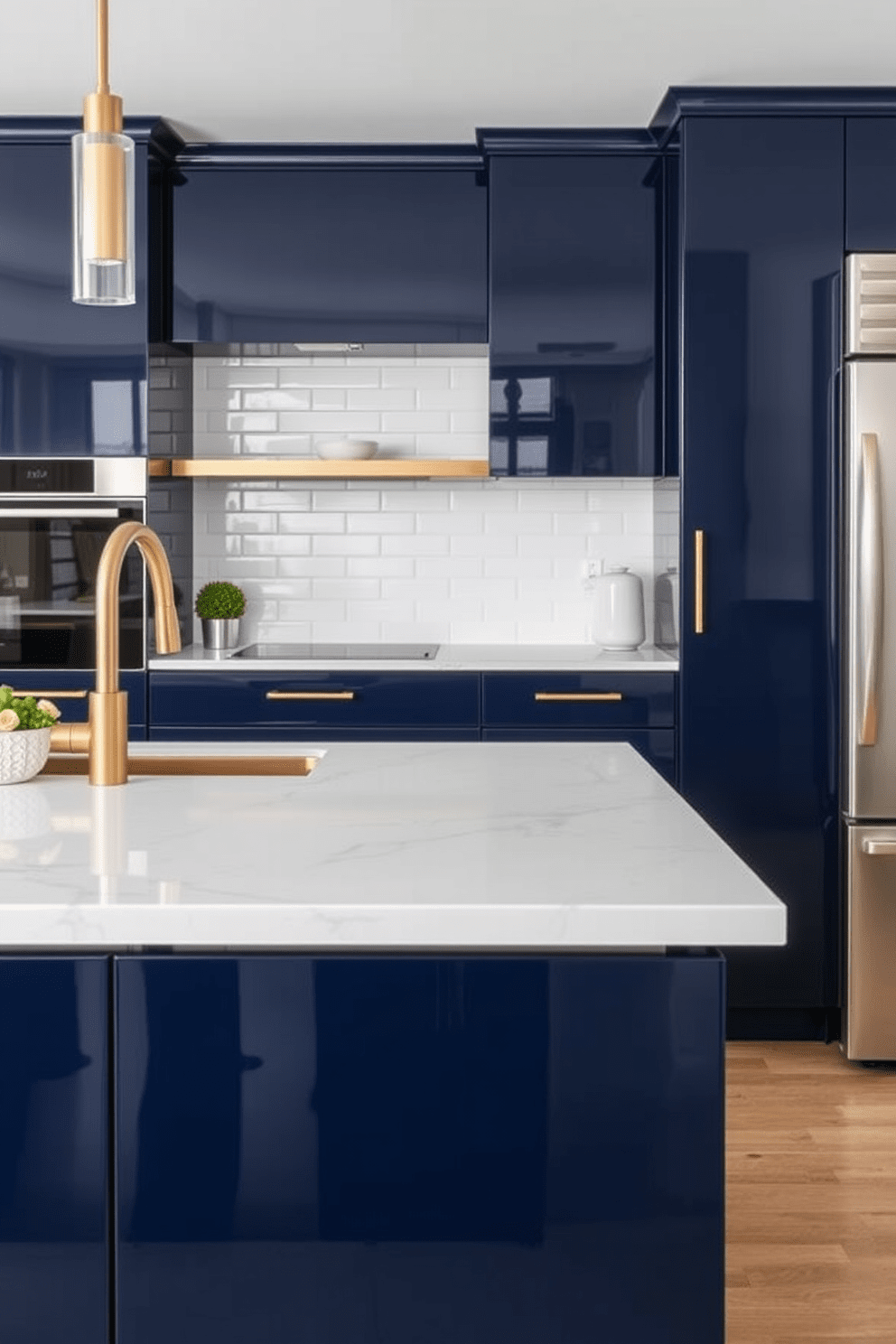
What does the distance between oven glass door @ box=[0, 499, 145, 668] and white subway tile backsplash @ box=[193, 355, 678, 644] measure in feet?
2.13

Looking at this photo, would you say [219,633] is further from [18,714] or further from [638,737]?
[18,714]

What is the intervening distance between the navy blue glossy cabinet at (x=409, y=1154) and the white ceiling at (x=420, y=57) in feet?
8.12

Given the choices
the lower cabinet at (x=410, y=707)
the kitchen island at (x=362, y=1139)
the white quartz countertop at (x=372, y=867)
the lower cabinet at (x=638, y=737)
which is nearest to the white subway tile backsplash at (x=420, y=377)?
the lower cabinet at (x=410, y=707)

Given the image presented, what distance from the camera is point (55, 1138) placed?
1.55 metres

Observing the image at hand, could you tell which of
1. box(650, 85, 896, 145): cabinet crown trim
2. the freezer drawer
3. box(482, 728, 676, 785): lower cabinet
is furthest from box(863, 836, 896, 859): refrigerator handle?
box(650, 85, 896, 145): cabinet crown trim

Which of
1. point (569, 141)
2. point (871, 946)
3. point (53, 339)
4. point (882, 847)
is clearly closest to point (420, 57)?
point (569, 141)

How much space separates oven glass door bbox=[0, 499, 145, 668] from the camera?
4148mm

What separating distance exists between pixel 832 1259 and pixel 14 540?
289cm

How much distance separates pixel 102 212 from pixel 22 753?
81 cm

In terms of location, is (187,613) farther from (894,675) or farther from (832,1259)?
(832,1259)

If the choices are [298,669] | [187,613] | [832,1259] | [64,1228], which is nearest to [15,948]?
[64,1228]

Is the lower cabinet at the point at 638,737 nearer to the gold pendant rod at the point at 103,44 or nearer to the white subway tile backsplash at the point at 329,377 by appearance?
the white subway tile backsplash at the point at 329,377

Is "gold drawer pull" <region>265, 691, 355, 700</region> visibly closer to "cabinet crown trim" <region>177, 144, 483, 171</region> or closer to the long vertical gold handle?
the long vertical gold handle

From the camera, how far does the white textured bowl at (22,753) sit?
2.18 metres
